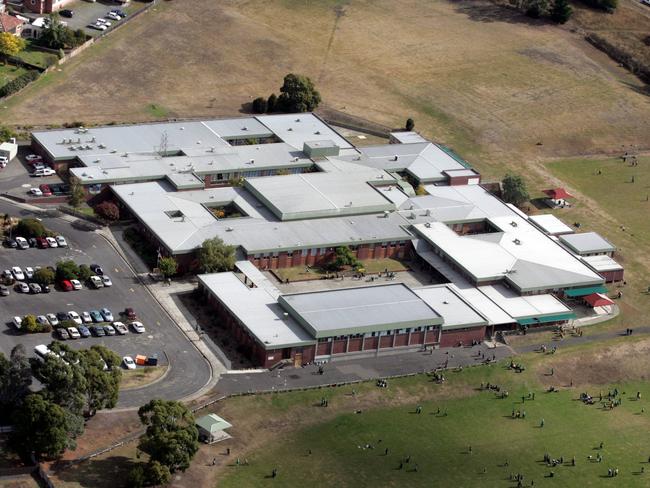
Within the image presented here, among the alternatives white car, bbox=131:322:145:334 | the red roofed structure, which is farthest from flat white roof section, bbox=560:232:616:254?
white car, bbox=131:322:145:334

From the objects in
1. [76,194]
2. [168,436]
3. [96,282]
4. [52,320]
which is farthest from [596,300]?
[76,194]

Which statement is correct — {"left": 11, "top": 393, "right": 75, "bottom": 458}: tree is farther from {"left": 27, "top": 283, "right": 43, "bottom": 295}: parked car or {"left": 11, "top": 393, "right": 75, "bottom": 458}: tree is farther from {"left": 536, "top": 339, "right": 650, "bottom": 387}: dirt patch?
{"left": 536, "top": 339, "right": 650, "bottom": 387}: dirt patch

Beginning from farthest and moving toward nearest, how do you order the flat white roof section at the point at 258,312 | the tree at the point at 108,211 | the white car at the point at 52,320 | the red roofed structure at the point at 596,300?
the tree at the point at 108,211 → the red roofed structure at the point at 596,300 → the white car at the point at 52,320 → the flat white roof section at the point at 258,312

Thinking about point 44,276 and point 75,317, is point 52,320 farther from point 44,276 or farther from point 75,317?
point 44,276

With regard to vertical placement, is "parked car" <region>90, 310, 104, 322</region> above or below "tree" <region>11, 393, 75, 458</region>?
below

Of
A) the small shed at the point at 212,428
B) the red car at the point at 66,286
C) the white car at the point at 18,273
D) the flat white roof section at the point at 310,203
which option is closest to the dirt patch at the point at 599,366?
the flat white roof section at the point at 310,203

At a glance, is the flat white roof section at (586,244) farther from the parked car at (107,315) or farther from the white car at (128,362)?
the white car at (128,362)

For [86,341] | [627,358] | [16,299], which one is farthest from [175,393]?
[627,358]
